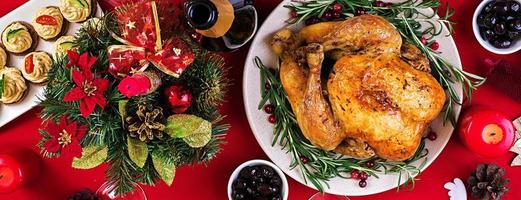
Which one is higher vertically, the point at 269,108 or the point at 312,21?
the point at 312,21

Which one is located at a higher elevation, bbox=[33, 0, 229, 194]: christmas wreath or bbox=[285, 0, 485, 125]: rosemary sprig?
bbox=[33, 0, 229, 194]: christmas wreath

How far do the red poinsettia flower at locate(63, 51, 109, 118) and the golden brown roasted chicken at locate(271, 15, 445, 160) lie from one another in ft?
1.47

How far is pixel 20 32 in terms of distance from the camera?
173cm

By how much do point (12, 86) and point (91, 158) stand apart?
1.45 ft

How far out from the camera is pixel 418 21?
172 cm

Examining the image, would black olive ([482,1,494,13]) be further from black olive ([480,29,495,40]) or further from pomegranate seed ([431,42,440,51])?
pomegranate seed ([431,42,440,51])

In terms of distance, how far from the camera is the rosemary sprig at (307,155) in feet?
5.62

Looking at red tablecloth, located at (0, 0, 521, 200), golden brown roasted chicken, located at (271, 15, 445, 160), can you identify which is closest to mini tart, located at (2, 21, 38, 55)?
red tablecloth, located at (0, 0, 521, 200)

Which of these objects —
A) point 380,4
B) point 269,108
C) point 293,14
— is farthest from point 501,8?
point 269,108

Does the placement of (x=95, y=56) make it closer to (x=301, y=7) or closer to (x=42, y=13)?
(x=42, y=13)

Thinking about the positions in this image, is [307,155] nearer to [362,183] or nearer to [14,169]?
[362,183]

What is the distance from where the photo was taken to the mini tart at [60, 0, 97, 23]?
67.8 inches

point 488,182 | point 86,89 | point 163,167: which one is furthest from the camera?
point 488,182

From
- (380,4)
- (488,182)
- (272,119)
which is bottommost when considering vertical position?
(488,182)
